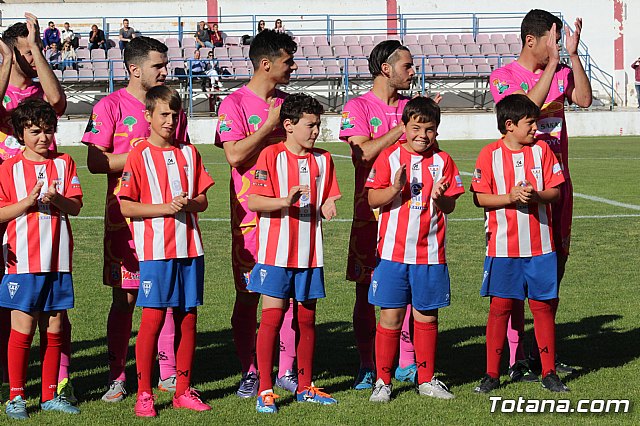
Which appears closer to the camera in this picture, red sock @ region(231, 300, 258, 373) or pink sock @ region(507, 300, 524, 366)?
red sock @ region(231, 300, 258, 373)

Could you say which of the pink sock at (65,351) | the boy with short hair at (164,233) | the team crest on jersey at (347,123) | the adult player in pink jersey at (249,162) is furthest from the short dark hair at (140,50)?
the pink sock at (65,351)

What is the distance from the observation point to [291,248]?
518 centimetres

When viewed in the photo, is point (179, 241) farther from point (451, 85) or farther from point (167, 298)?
point (451, 85)

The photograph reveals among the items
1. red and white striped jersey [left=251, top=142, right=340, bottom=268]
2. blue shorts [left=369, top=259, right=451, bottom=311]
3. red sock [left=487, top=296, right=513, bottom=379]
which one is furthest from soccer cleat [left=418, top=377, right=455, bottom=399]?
red and white striped jersey [left=251, top=142, right=340, bottom=268]

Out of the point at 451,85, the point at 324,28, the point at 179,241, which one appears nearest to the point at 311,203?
the point at 179,241

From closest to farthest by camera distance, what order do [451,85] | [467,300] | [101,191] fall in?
[467,300] → [101,191] → [451,85]

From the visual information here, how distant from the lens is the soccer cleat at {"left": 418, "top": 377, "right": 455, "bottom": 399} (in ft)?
17.6

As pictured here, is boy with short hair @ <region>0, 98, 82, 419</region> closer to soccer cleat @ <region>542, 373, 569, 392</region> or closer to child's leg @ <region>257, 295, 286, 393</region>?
child's leg @ <region>257, 295, 286, 393</region>

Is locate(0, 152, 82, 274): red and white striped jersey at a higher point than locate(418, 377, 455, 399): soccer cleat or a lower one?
higher

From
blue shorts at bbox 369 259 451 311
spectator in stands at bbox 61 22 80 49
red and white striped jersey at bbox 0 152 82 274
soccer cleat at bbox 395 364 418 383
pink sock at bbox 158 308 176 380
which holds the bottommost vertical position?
soccer cleat at bbox 395 364 418 383

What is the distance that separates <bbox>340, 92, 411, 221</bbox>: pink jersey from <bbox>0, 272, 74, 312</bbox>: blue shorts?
1.72 metres

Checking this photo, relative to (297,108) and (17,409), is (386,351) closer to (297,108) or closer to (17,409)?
(297,108)

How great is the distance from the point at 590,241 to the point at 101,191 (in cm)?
828

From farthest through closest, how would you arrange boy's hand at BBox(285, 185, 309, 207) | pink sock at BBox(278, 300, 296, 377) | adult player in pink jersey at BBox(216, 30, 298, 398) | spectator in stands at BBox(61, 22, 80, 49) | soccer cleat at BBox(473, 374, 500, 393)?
spectator in stands at BBox(61, 22, 80, 49) → pink sock at BBox(278, 300, 296, 377) → adult player in pink jersey at BBox(216, 30, 298, 398) → soccer cleat at BBox(473, 374, 500, 393) → boy's hand at BBox(285, 185, 309, 207)
